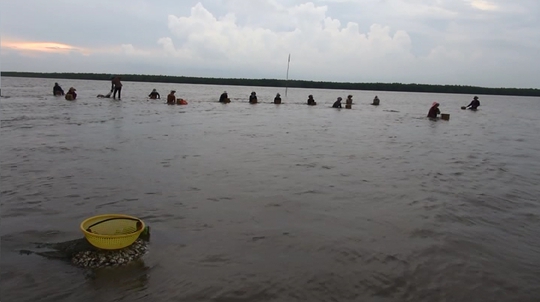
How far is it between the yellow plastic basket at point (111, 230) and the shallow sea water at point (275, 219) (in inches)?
14.1

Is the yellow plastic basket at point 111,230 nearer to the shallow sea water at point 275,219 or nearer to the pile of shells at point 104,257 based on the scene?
the pile of shells at point 104,257

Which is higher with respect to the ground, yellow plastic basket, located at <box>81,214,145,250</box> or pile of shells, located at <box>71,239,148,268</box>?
yellow plastic basket, located at <box>81,214,145,250</box>

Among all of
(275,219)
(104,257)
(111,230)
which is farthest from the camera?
(275,219)

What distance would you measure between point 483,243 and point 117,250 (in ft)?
19.3

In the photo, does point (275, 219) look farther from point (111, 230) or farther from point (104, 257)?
point (104, 257)

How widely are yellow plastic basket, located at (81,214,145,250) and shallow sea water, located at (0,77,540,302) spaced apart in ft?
1.18

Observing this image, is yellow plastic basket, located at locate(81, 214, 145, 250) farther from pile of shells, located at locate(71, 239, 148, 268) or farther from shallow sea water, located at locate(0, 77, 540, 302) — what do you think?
shallow sea water, located at locate(0, 77, 540, 302)

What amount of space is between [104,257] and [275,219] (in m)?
3.08

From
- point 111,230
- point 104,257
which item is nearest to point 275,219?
point 111,230

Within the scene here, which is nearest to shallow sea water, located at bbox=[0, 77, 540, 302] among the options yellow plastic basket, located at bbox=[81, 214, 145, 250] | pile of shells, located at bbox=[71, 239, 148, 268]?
pile of shells, located at bbox=[71, 239, 148, 268]

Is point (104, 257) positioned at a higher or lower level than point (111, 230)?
lower

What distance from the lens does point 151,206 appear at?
7.86 meters

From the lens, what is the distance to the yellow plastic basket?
5.42 m

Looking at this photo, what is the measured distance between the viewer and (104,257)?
545 cm
